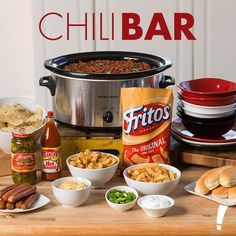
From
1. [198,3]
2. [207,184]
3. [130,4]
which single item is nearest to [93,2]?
[130,4]

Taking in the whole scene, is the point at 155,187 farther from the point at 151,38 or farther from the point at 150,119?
the point at 151,38

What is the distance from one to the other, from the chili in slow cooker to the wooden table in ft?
1.57

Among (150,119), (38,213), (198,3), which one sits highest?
(198,3)

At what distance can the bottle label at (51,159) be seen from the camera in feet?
5.72

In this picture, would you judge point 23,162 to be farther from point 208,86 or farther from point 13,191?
point 208,86

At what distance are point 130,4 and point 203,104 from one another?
4.60 feet

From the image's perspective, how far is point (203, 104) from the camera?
1.82m

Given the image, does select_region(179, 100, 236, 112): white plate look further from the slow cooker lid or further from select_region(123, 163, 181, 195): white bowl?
select_region(123, 163, 181, 195): white bowl

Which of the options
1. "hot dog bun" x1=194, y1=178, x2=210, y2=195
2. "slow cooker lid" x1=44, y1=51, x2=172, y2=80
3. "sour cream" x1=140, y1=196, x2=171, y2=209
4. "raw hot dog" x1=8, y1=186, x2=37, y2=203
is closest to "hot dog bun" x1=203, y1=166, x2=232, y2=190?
"hot dog bun" x1=194, y1=178, x2=210, y2=195

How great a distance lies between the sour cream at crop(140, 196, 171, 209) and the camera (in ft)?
5.07

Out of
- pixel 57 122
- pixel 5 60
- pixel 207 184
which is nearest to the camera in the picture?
pixel 207 184

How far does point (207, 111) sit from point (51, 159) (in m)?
0.49

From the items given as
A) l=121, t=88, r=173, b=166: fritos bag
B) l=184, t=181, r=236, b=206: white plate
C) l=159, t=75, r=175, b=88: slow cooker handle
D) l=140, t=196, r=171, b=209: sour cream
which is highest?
l=159, t=75, r=175, b=88: slow cooker handle

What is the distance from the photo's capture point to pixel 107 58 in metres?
2.14
